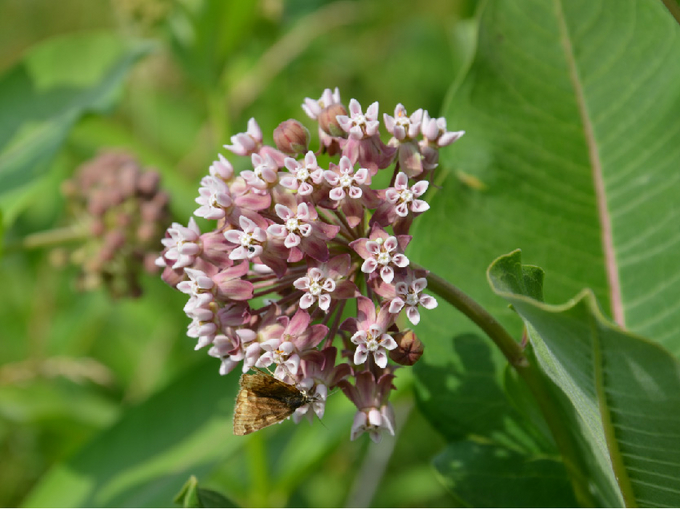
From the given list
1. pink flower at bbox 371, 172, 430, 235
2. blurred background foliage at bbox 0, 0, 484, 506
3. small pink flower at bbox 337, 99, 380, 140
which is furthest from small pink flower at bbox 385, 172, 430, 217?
blurred background foliage at bbox 0, 0, 484, 506

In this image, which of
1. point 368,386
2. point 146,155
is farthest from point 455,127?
point 146,155

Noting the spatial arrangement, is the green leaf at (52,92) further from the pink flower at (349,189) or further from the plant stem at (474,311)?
the plant stem at (474,311)

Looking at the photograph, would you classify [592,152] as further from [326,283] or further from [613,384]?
[326,283]

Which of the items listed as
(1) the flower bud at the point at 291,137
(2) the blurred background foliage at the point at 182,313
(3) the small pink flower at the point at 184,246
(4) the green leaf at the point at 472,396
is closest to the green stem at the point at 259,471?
(2) the blurred background foliage at the point at 182,313

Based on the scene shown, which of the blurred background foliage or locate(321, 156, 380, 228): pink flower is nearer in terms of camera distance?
locate(321, 156, 380, 228): pink flower

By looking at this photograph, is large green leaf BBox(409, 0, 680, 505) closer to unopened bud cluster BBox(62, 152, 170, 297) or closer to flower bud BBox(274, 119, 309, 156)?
flower bud BBox(274, 119, 309, 156)

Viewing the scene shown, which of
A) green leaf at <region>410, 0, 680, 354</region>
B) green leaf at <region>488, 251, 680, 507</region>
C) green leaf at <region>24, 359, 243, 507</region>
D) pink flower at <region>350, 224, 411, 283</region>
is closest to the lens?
green leaf at <region>488, 251, 680, 507</region>
